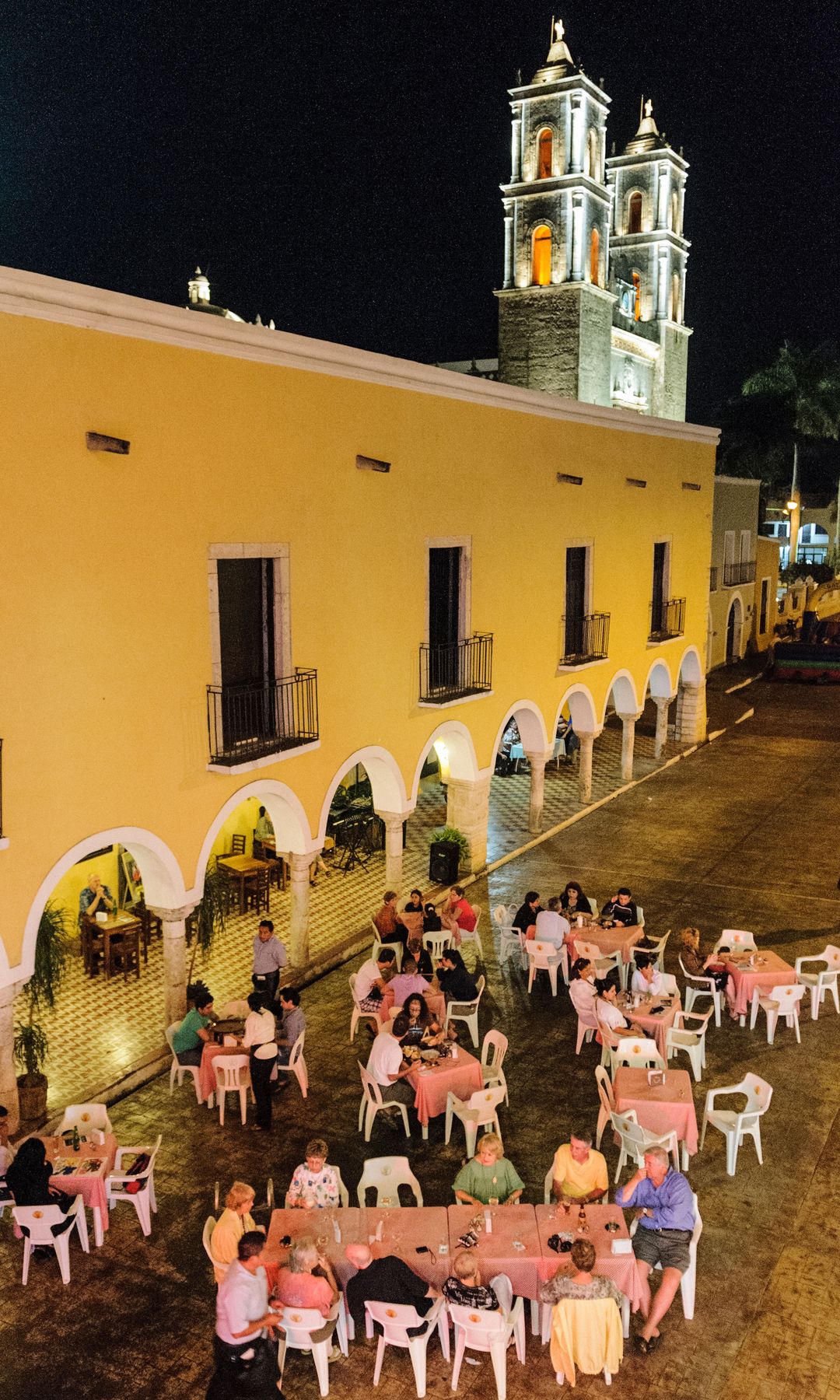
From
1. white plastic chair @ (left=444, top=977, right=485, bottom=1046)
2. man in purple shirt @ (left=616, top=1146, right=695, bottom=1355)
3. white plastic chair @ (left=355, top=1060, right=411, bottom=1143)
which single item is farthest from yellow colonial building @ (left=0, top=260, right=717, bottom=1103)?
man in purple shirt @ (left=616, top=1146, right=695, bottom=1355)

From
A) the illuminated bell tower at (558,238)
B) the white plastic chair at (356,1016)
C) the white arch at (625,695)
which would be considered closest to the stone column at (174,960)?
the white plastic chair at (356,1016)

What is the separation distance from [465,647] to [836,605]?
115ft

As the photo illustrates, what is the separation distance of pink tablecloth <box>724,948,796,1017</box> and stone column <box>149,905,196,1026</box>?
5546 millimetres

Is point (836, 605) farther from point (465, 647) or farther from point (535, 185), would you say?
point (465, 647)

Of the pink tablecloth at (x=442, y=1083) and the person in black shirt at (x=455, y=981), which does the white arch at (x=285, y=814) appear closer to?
the person in black shirt at (x=455, y=981)

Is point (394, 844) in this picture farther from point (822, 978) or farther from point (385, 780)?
point (822, 978)

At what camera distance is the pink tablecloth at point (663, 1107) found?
A: 8555 millimetres

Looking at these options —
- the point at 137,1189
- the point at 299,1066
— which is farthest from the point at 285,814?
the point at 137,1189

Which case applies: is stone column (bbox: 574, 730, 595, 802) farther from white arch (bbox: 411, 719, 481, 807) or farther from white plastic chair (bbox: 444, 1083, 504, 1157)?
white plastic chair (bbox: 444, 1083, 504, 1157)

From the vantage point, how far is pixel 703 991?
36.7 ft

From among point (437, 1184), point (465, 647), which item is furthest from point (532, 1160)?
point (465, 647)

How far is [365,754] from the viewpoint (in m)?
13.2

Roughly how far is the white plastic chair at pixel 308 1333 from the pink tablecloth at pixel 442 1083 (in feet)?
8.68

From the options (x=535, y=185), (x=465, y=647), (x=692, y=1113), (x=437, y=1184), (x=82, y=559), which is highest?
(x=535, y=185)
